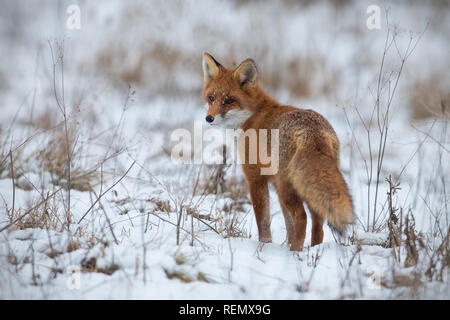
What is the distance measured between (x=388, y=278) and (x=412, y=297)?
0.28 m

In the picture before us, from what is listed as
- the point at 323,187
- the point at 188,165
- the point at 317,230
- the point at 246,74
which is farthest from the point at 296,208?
the point at 188,165

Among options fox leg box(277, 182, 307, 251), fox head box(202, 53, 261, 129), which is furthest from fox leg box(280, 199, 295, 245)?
fox head box(202, 53, 261, 129)

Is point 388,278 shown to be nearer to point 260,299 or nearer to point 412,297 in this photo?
point 412,297

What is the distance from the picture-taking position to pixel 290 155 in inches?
116

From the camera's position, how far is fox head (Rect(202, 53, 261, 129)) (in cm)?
373

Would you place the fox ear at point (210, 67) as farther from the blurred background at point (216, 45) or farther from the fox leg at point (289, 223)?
the blurred background at point (216, 45)

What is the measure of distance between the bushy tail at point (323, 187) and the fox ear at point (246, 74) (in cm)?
133

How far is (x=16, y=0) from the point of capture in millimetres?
11625

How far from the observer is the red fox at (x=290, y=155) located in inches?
98.0

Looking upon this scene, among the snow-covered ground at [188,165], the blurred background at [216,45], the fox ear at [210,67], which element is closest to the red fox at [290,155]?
the fox ear at [210,67]

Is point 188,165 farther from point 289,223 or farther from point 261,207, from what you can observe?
point 289,223

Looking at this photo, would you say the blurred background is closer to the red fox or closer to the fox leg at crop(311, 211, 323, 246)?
the red fox

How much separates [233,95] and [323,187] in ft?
5.43

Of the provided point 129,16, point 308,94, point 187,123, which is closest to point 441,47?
point 308,94
